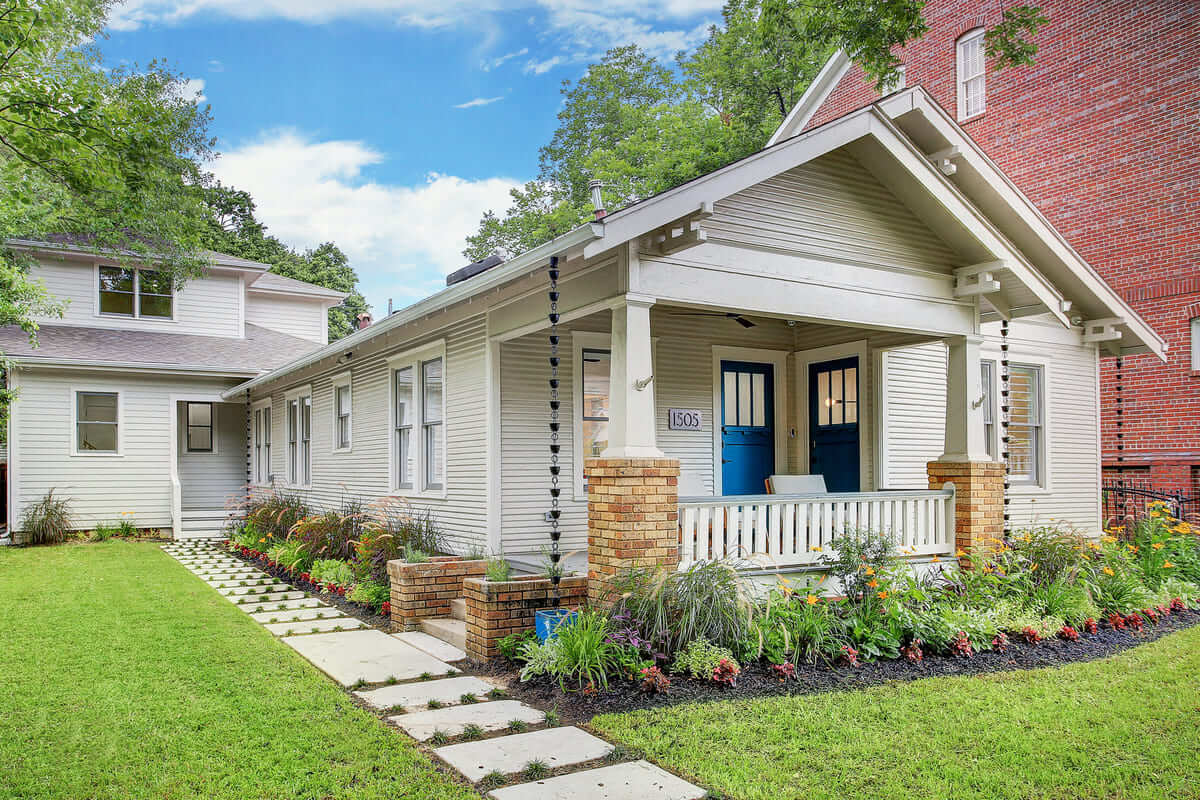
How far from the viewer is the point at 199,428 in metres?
19.4

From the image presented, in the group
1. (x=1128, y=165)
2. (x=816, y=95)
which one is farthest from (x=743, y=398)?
(x=816, y=95)

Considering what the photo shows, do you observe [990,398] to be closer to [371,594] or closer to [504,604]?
[504,604]

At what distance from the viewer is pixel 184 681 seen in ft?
20.0

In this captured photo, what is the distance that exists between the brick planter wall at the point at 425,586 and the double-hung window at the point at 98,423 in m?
11.4

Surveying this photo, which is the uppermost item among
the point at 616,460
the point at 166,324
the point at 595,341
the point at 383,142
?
the point at 383,142

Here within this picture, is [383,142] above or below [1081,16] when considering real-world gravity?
above

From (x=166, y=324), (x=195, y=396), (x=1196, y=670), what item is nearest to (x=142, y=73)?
(x=166, y=324)

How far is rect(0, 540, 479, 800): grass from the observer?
4.19 m

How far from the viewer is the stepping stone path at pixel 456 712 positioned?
418 cm

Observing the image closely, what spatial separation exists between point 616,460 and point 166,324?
15703 millimetres

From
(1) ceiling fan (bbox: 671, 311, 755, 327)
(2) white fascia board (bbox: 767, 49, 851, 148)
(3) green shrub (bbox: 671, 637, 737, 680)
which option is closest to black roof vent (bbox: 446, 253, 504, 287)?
(1) ceiling fan (bbox: 671, 311, 755, 327)

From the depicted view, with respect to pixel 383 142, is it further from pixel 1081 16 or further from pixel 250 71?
pixel 1081 16

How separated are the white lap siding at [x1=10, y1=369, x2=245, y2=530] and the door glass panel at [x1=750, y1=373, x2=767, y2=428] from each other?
11992 millimetres

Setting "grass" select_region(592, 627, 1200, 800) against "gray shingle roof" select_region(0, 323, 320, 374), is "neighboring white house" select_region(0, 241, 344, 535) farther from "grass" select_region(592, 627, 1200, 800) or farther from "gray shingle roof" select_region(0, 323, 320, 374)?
"grass" select_region(592, 627, 1200, 800)
